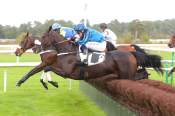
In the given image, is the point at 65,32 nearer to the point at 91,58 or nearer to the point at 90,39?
the point at 90,39

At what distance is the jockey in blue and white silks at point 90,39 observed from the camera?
8.67 metres

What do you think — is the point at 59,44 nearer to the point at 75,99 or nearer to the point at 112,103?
the point at 75,99

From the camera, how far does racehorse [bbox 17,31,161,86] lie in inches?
324

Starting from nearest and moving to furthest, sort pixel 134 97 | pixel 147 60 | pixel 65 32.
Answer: pixel 134 97, pixel 147 60, pixel 65 32

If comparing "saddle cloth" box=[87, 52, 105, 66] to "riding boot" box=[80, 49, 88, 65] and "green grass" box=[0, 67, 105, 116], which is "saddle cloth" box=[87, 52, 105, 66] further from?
"green grass" box=[0, 67, 105, 116]

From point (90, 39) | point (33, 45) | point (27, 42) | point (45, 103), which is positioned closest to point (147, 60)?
point (90, 39)

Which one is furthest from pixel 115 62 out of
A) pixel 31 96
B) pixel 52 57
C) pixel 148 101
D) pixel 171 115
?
pixel 171 115

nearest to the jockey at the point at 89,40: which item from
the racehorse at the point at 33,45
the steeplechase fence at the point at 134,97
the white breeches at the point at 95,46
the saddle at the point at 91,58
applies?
the white breeches at the point at 95,46

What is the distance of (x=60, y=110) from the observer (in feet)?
27.1

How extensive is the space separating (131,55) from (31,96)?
120 inches

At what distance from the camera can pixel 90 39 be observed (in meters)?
8.70

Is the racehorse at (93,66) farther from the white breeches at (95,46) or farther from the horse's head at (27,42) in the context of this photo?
the horse's head at (27,42)

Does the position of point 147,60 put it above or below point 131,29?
above

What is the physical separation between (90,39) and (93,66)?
2.12ft
